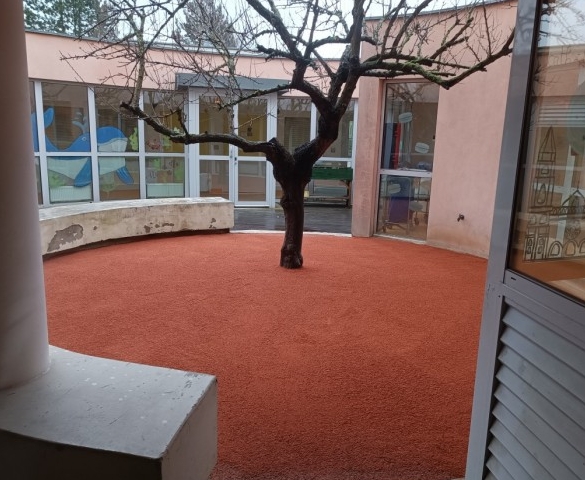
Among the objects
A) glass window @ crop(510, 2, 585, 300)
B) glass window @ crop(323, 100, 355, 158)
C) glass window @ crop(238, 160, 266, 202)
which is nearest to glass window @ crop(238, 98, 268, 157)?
glass window @ crop(238, 160, 266, 202)

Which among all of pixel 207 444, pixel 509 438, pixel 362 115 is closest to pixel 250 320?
pixel 207 444

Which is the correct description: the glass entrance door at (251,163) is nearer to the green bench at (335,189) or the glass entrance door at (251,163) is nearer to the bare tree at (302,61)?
the green bench at (335,189)

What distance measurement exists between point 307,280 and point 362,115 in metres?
3.36

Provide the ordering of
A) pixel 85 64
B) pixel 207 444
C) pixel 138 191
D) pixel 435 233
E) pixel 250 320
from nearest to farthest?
pixel 207 444 < pixel 250 320 < pixel 435 233 < pixel 85 64 < pixel 138 191

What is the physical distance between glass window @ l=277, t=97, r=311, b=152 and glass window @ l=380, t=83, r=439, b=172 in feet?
12.8

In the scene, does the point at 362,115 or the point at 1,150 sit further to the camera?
the point at 362,115

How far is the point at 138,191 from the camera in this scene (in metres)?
10.4

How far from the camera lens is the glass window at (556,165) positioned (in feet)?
4.42

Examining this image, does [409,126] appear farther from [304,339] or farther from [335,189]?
[304,339]

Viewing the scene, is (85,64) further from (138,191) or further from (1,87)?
(1,87)

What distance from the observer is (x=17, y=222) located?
1.60 meters

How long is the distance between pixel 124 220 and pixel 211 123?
15.1 ft

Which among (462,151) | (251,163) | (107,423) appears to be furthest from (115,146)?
(107,423)

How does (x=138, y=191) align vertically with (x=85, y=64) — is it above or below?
below
